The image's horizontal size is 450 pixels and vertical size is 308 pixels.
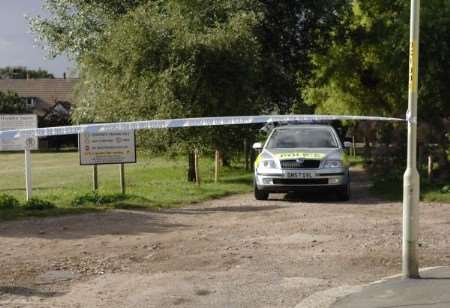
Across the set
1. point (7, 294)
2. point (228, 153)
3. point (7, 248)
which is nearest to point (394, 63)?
point (228, 153)

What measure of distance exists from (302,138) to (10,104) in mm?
56474

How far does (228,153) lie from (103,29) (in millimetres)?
6248

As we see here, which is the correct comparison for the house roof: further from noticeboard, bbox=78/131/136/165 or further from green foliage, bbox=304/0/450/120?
noticeboard, bbox=78/131/136/165

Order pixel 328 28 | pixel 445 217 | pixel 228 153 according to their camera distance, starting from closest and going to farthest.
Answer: pixel 445 217 → pixel 228 153 → pixel 328 28

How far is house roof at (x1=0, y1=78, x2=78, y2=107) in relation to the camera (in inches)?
3209

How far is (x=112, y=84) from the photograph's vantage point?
18547 millimetres

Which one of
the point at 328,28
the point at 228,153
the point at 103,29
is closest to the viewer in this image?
the point at 228,153

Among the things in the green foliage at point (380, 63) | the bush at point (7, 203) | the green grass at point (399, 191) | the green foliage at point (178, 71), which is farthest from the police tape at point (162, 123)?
the green foliage at point (380, 63)

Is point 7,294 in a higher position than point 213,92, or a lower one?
lower

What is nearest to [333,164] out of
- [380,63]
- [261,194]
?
[261,194]

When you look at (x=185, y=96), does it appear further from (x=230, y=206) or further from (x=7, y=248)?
(x=7, y=248)

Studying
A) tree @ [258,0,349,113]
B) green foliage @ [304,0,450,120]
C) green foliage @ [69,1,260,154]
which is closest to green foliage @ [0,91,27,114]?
green foliage @ [304,0,450,120]

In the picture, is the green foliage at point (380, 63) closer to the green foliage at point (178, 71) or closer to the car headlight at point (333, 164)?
the car headlight at point (333, 164)

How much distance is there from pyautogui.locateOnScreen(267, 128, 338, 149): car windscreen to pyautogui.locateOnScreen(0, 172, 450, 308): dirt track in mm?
2391
